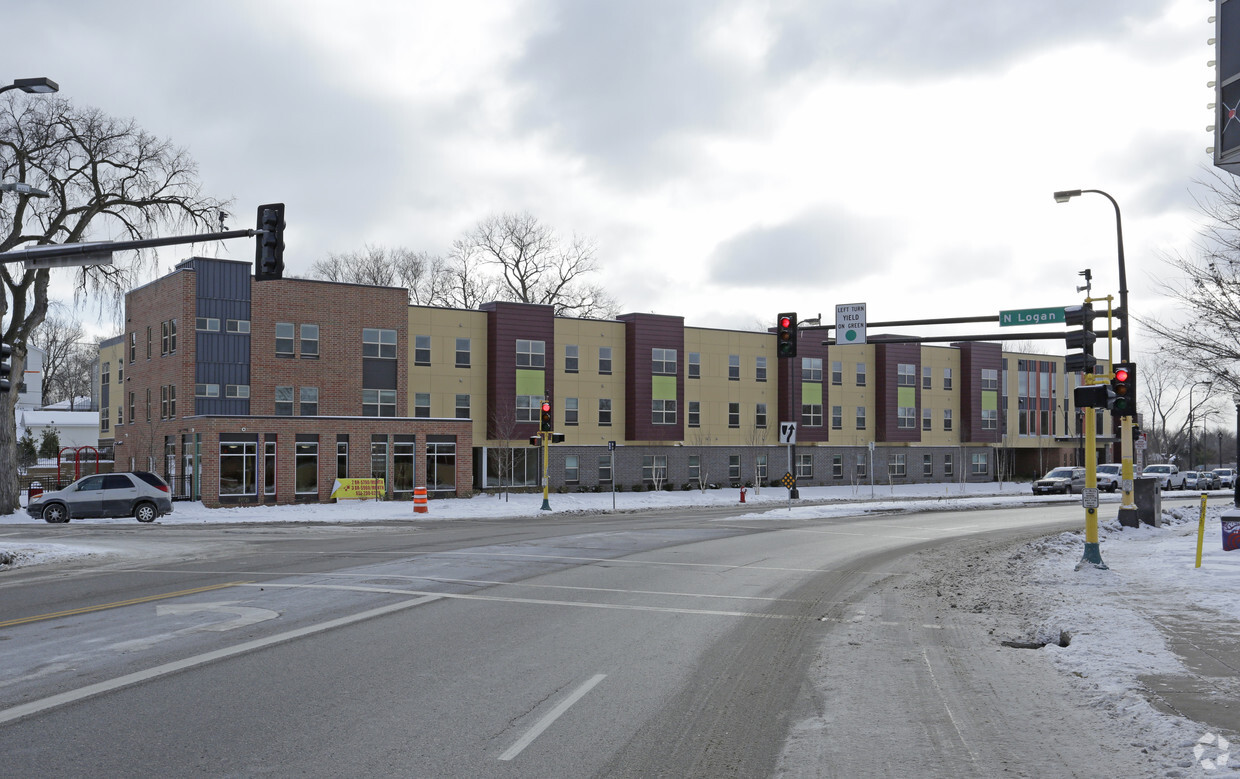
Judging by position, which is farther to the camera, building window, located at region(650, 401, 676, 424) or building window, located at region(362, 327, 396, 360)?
building window, located at region(650, 401, 676, 424)

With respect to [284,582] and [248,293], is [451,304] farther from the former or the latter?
[284,582]

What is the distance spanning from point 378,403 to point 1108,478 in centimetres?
3939

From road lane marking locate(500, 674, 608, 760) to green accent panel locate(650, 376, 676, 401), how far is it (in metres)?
50.9

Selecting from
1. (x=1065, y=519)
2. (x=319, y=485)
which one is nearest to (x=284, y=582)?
(x=1065, y=519)

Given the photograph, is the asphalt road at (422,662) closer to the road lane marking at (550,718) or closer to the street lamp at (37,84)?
the road lane marking at (550,718)

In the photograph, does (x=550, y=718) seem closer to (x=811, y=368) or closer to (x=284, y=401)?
(x=284, y=401)

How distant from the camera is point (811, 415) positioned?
219 feet

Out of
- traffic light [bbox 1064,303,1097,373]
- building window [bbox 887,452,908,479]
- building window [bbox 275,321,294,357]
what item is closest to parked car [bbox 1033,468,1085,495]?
building window [bbox 887,452,908,479]

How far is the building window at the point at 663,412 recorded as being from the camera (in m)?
59.8

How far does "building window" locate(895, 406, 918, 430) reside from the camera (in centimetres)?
7075

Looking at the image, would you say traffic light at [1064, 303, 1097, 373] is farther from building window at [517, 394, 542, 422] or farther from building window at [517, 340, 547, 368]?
building window at [517, 340, 547, 368]

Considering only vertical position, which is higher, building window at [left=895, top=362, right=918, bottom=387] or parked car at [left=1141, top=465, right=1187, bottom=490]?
building window at [left=895, top=362, right=918, bottom=387]

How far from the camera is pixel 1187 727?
720cm

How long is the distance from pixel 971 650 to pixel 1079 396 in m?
9.05
